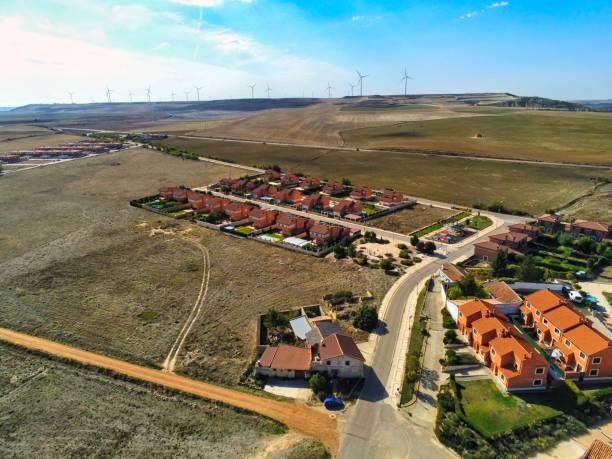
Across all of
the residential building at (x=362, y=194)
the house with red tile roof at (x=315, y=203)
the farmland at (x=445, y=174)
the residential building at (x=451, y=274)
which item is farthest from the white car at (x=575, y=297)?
the residential building at (x=362, y=194)

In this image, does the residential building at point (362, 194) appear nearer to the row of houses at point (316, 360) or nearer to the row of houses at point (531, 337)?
the row of houses at point (531, 337)

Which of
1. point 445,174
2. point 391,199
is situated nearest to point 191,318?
point 391,199

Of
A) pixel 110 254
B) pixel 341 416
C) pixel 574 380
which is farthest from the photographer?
pixel 110 254

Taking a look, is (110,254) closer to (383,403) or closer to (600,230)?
(383,403)

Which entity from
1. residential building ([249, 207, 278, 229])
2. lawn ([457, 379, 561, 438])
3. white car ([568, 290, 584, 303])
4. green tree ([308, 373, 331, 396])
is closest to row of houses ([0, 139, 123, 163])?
residential building ([249, 207, 278, 229])

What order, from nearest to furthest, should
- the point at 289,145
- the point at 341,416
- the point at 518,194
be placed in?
1. the point at 341,416
2. the point at 518,194
3. the point at 289,145

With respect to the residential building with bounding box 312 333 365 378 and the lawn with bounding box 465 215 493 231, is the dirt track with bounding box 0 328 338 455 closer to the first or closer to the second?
the residential building with bounding box 312 333 365 378

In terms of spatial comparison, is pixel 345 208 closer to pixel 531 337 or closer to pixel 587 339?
pixel 531 337

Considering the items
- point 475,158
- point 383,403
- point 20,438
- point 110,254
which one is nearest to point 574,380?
point 383,403
